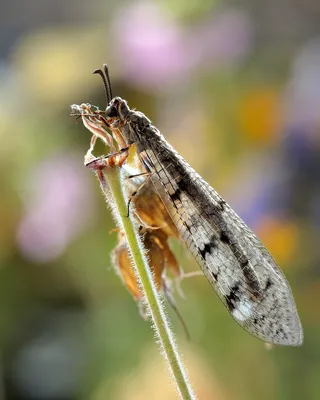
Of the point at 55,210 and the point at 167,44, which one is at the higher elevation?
the point at 167,44

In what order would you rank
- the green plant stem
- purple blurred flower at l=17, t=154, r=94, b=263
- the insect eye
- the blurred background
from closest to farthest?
the green plant stem → the insect eye → the blurred background → purple blurred flower at l=17, t=154, r=94, b=263

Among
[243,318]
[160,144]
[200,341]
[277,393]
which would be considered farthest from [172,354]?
[200,341]

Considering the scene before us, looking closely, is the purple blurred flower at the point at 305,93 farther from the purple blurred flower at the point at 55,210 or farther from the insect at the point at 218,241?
the insect at the point at 218,241

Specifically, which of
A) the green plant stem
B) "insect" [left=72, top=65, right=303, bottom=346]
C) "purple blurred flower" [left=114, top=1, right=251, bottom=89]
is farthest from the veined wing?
"purple blurred flower" [left=114, top=1, right=251, bottom=89]

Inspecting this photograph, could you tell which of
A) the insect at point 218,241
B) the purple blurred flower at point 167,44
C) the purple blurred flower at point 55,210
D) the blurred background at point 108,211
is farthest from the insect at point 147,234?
the purple blurred flower at point 167,44

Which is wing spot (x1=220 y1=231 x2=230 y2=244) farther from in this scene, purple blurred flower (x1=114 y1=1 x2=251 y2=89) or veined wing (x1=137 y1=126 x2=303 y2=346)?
purple blurred flower (x1=114 y1=1 x2=251 y2=89)

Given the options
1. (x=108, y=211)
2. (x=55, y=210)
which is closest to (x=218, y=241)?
(x=55, y=210)

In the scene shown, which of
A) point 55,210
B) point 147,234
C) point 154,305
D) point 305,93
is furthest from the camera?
point 305,93

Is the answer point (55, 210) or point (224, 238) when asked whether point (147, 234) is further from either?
point (55, 210)
